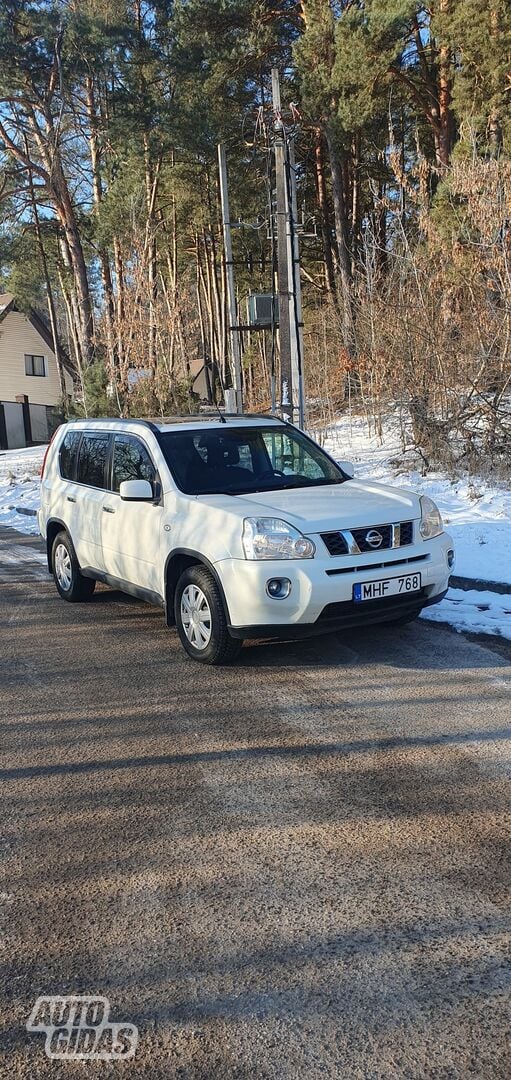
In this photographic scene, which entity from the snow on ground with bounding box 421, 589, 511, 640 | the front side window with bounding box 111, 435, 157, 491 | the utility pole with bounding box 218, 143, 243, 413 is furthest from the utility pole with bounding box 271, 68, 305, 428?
the snow on ground with bounding box 421, 589, 511, 640

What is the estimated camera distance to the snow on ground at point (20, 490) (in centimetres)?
1496

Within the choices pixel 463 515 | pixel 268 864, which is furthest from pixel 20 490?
pixel 268 864

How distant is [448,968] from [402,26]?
21887 mm

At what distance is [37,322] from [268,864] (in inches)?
1926

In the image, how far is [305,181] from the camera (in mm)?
31062

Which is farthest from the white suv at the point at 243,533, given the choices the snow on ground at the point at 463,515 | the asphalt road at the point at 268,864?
the snow on ground at the point at 463,515

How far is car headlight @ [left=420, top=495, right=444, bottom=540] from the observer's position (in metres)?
5.73

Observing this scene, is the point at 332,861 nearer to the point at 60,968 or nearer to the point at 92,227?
the point at 60,968

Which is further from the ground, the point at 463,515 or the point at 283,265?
the point at 283,265

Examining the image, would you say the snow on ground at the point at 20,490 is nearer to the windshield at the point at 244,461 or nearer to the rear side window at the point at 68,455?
the rear side window at the point at 68,455

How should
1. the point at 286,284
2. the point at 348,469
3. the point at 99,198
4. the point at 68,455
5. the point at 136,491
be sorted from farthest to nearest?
the point at 99,198 < the point at 286,284 < the point at 68,455 < the point at 348,469 < the point at 136,491

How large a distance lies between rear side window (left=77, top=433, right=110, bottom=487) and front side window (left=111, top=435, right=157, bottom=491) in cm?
20

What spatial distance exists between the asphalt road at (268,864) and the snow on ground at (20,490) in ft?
30.6

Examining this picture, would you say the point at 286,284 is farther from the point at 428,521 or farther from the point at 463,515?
the point at 428,521
